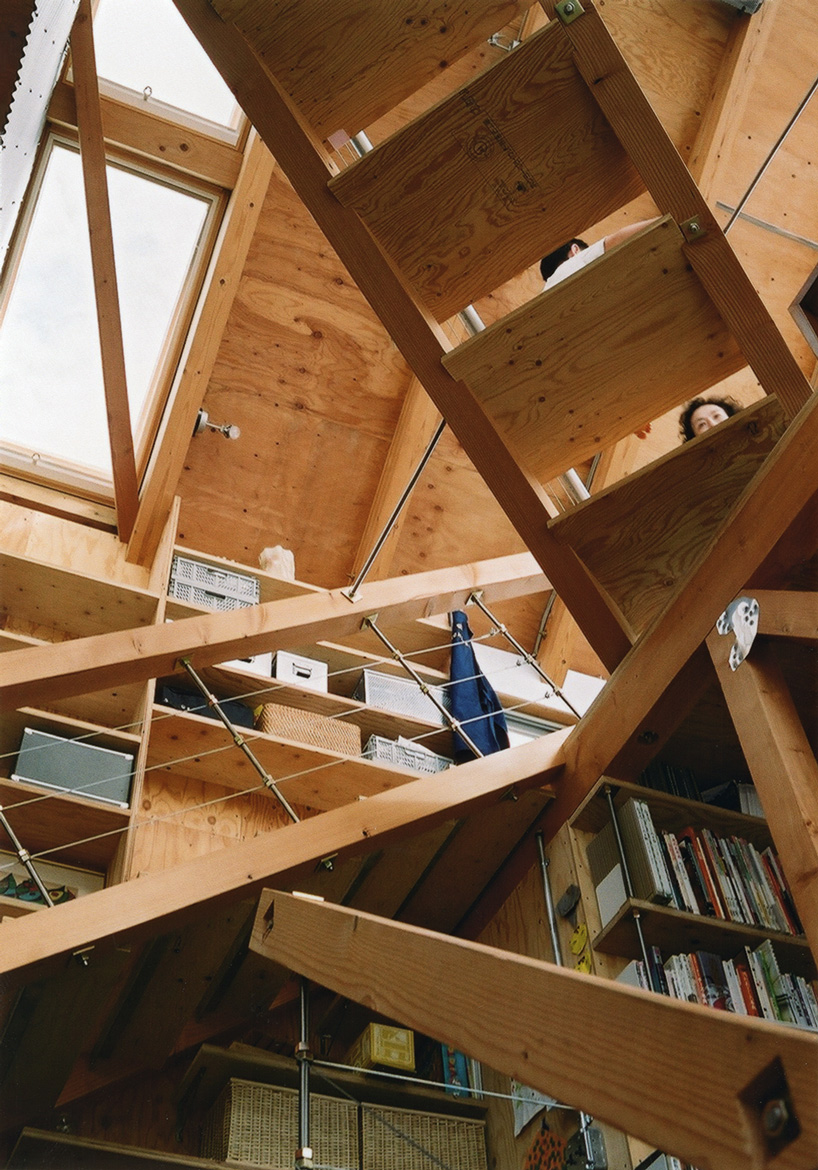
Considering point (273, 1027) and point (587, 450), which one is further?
point (273, 1027)

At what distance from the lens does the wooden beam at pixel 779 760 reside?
6.78 feet

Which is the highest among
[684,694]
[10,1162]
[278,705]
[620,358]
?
[278,705]

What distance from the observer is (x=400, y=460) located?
4.85m

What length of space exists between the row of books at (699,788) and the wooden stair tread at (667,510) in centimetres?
53

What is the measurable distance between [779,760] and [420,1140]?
142 cm

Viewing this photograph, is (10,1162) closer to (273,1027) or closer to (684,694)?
(273,1027)

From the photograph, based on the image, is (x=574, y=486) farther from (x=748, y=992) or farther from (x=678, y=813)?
(x=748, y=992)

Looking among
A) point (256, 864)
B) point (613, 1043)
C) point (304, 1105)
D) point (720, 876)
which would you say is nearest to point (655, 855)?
point (720, 876)

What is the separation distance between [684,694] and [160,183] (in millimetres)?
2936

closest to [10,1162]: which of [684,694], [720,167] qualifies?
[684,694]

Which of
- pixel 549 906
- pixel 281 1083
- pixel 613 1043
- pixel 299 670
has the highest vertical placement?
pixel 299 670

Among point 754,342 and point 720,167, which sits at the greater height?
point 720,167

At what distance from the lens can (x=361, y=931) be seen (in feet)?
4.66

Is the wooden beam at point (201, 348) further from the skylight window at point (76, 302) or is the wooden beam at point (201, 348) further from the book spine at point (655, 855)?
the book spine at point (655, 855)
